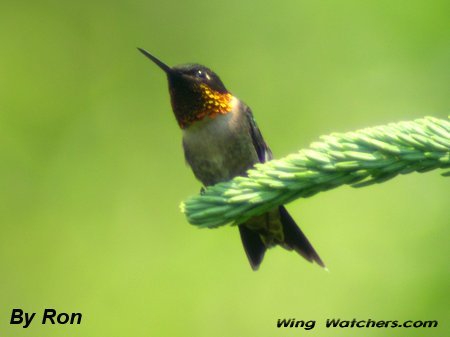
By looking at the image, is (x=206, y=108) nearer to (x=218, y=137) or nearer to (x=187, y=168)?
(x=218, y=137)

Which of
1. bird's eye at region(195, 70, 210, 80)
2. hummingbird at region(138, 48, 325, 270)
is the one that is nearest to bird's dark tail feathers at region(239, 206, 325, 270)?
hummingbird at region(138, 48, 325, 270)

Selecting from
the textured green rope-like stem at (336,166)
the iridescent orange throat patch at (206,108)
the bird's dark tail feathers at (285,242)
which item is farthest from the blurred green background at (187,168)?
the textured green rope-like stem at (336,166)

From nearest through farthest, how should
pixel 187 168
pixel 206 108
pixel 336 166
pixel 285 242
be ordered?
1. pixel 336 166
2. pixel 285 242
3. pixel 206 108
4. pixel 187 168

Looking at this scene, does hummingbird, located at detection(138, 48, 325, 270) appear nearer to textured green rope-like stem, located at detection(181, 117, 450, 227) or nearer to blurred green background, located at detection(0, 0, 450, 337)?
blurred green background, located at detection(0, 0, 450, 337)

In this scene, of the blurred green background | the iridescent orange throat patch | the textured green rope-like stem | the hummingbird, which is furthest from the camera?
the blurred green background

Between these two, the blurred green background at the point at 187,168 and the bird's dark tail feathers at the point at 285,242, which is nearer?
the bird's dark tail feathers at the point at 285,242

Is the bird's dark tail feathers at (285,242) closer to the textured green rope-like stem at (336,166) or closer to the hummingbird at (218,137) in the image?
the hummingbird at (218,137)

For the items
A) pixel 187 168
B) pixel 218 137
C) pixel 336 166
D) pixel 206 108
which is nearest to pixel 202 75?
pixel 206 108
